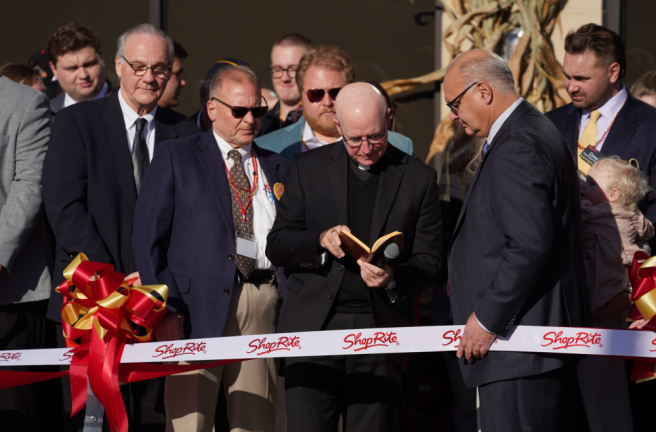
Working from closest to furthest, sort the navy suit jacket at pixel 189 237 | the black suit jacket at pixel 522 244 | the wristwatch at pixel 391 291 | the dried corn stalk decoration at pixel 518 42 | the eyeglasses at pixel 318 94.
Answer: the black suit jacket at pixel 522 244 < the wristwatch at pixel 391 291 < the navy suit jacket at pixel 189 237 < the eyeglasses at pixel 318 94 < the dried corn stalk decoration at pixel 518 42

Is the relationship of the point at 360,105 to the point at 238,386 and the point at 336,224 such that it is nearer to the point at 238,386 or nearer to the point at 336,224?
the point at 336,224

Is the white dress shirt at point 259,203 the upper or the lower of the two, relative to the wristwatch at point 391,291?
upper

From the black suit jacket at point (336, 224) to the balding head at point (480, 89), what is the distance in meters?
0.52

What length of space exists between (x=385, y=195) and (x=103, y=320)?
55.6 inches

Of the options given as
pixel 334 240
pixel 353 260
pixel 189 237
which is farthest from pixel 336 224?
pixel 189 237

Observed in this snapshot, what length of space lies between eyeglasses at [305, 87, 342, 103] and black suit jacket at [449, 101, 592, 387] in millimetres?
1376

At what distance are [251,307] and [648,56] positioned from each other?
514 cm

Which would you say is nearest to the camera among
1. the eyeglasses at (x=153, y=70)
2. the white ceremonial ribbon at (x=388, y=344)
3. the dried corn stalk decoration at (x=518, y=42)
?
the white ceremonial ribbon at (x=388, y=344)

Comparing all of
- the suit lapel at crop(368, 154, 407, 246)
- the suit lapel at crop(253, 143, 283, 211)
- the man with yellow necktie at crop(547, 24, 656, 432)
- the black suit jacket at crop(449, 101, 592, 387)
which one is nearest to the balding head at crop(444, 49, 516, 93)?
the black suit jacket at crop(449, 101, 592, 387)

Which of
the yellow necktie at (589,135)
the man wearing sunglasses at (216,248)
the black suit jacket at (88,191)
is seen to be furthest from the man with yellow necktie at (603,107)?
the black suit jacket at (88,191)

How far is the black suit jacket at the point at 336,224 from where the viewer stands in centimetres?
324

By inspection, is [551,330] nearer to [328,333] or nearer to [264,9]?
[328,333]

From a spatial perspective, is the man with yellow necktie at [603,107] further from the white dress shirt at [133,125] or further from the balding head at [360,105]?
the white dress shirt at [133,125]

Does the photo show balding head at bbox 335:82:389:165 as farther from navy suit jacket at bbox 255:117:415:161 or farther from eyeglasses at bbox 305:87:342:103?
navy suit jacket at bbox 255:117:415:161
